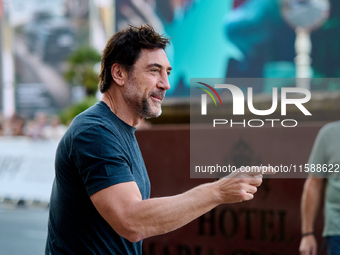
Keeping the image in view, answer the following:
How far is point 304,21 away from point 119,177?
2044cm

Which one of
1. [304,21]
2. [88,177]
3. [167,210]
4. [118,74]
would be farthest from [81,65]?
[167,210]

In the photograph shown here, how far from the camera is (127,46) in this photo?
80.0 inches

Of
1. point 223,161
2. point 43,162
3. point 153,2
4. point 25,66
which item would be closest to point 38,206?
point 43,162

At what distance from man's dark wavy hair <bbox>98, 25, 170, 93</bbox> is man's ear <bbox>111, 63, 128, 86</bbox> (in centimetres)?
2

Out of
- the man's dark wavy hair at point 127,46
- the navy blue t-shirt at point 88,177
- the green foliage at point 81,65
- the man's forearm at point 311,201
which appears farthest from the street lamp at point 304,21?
the navy blue t-shirt at point 88,177

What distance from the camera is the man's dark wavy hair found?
79.7 inches

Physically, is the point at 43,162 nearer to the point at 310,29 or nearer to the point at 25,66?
the point at 310,29

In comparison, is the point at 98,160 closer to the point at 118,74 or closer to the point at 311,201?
the point at 118,74

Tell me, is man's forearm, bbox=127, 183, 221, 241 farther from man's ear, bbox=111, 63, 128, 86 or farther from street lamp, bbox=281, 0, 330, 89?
street lamp, bbox=281, 0, 330, 89

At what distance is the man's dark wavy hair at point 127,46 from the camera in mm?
2025

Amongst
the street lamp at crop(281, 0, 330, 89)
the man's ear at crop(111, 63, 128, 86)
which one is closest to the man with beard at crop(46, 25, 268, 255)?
the man's ear at crop(111, 63, 128, 86)

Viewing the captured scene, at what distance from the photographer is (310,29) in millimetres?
22391

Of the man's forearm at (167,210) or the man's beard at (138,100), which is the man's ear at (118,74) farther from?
the man's forearm at (167,210)

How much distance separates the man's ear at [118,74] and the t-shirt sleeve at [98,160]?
332 millimetres
